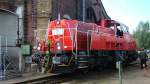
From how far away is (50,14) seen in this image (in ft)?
88.1

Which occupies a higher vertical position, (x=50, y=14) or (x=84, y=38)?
(x=50, y=14)

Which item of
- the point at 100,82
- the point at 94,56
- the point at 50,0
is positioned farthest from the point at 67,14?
the point at 100,82

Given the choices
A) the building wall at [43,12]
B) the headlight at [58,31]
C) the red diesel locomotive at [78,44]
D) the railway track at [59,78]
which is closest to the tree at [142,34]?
the building wall at [43,12]

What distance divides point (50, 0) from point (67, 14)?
4.12 metres

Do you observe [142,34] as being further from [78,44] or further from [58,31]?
[78,44]

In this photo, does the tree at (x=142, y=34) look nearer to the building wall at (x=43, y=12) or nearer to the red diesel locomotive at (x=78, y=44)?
the building wall at (x=43, y=12)

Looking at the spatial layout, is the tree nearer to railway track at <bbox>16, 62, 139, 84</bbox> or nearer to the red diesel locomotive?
the red diesel locomotive

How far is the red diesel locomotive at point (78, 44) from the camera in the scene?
19422 millimetres

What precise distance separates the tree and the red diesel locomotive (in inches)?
2071

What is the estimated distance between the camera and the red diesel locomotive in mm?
19422

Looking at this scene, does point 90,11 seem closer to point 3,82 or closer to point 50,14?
point 50,14

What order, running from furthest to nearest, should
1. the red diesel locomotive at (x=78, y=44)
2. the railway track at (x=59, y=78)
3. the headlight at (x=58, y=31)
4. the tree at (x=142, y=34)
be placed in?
the tree at (x=142, y=34) → the headlight at (x=58, y=31) → the red diesel locomotive at (x=78, y=44) → the railway track at (x=59, y=78)

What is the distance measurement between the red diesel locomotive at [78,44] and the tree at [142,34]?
5260 cm

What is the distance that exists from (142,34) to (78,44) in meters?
61.1
